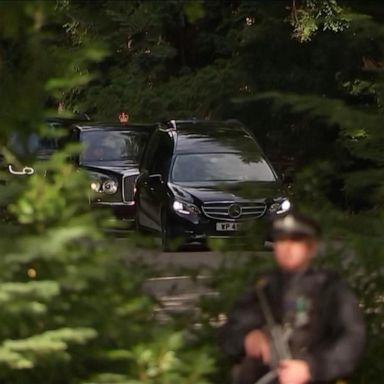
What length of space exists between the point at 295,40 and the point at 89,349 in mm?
17592

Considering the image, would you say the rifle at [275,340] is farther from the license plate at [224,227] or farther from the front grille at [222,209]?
the license plate at [224,227]

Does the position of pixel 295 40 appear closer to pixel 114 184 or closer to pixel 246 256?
pixel 114 184

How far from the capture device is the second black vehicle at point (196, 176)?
58.4 ft

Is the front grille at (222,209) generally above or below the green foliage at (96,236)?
below

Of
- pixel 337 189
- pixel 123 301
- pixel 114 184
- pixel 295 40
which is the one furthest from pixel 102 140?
pixel 123 301

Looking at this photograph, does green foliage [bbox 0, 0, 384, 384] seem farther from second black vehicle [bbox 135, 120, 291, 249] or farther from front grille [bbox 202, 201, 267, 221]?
second black vehicle [bbox 135, 120, 291, 249]

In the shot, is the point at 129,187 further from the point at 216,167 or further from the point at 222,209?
the point at 222,209

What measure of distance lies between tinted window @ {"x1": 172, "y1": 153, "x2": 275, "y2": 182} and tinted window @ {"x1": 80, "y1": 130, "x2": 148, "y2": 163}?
9.84ft

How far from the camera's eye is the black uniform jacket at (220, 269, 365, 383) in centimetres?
495

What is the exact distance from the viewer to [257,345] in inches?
200

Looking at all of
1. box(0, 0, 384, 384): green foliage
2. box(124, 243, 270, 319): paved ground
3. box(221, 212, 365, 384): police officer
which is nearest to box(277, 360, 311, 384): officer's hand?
box(221, 212, 365, 384): police officer

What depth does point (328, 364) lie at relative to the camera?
495cm

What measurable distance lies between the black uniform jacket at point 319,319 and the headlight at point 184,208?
13.0 meters

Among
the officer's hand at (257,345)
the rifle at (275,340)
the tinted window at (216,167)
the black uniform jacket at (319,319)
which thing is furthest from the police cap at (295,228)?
the tinted window at (216,167)
